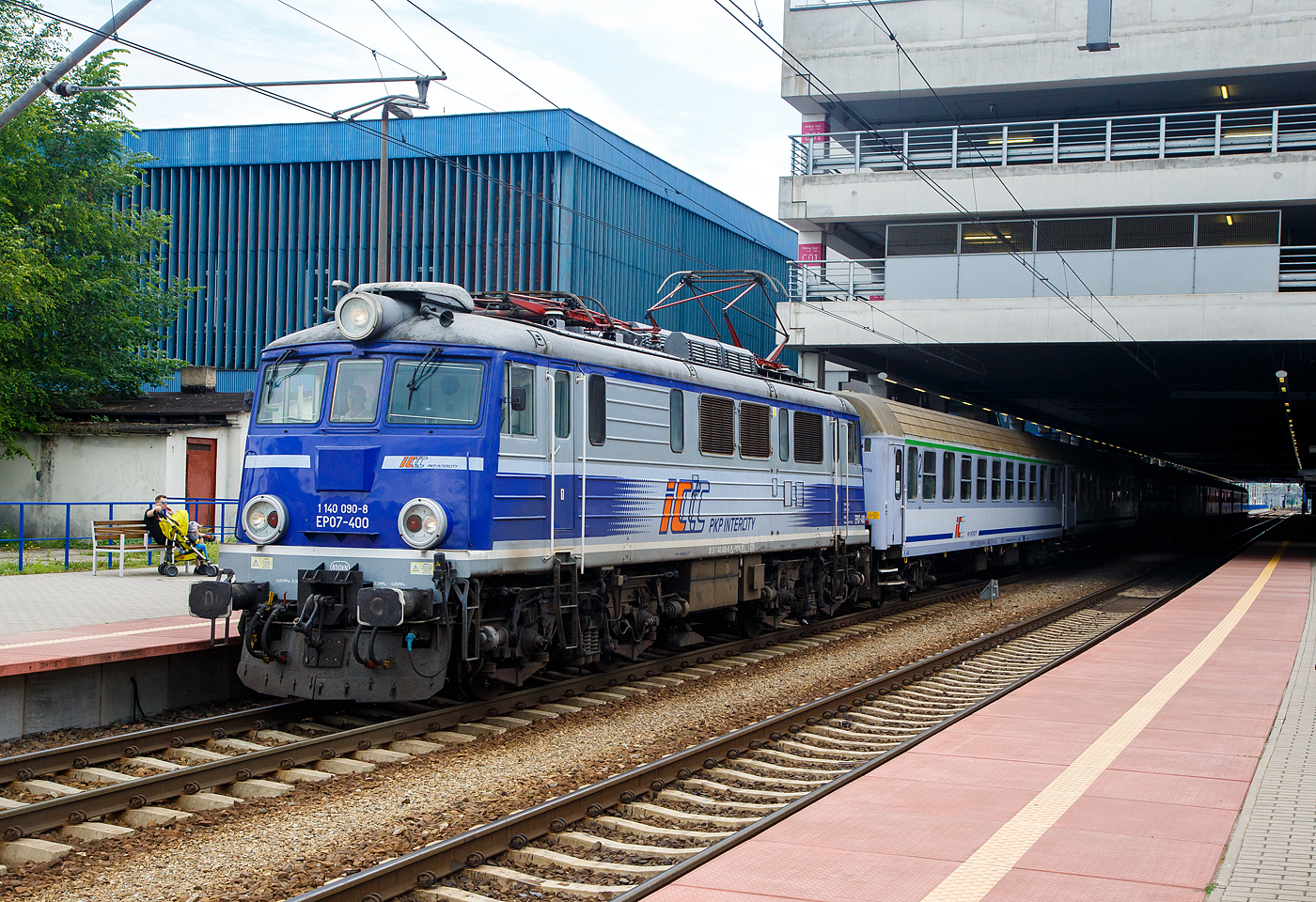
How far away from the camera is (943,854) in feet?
20.5

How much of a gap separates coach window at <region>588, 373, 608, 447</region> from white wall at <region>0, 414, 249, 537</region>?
1966 cm

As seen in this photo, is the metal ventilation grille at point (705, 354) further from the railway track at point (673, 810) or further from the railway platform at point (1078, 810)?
the railway platform at point (1078, 810)

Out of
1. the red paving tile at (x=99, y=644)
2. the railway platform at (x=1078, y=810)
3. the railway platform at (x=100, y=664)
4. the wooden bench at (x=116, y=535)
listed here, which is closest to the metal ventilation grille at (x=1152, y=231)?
the railway platform at (x=1078, y=810)

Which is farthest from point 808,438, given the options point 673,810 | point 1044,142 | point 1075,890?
point 1044,142

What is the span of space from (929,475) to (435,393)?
1422 cm

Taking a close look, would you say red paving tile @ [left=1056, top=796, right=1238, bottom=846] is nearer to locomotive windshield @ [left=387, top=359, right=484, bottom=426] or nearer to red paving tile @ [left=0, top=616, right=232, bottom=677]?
locomotive windshield @ [left=387, top=359, right=484, bottom=426]

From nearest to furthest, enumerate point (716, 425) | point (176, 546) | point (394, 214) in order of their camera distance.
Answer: point (716, 425)
point (176, 546)
point (394, 214)

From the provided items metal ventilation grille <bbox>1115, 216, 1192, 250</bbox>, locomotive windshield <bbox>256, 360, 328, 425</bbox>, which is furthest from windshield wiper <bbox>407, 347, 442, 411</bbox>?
metal ventilation grille <bbox>1115, 216, 1192, 250</bbox>

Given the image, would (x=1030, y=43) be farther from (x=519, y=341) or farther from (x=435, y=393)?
(x=435, y=393)

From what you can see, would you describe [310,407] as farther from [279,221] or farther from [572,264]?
[279,221]

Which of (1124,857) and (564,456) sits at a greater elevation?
(564,456)

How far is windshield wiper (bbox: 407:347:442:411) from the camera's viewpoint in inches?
420

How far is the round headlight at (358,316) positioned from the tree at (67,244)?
2020cm

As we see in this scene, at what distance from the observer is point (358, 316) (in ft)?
35.3
